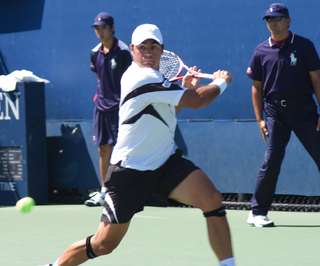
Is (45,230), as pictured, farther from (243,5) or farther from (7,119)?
(243,5)

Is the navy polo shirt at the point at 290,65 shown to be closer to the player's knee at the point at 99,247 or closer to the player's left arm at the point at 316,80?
the player's left arm at the point at 316,80

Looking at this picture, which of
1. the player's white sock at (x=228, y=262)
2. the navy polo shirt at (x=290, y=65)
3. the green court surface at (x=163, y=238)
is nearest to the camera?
the player's white sock at (x=228, y=262)

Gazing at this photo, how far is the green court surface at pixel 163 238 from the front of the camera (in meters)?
4.01

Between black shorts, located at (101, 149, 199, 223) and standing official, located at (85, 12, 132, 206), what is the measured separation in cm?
323

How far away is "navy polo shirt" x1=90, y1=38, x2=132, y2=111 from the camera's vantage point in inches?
255

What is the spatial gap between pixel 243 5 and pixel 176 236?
2.79 m

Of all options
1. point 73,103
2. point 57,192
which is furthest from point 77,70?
point 57,192

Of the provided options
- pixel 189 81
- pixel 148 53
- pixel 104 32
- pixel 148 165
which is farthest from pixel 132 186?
pixel 104 32

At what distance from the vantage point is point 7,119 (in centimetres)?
701

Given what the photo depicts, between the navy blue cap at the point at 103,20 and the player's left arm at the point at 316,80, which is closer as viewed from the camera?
the player's left arm at the point at 316,80

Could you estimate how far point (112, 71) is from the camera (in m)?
6.52

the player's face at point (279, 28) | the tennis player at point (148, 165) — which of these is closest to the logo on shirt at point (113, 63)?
the player's face at point (279, 28)

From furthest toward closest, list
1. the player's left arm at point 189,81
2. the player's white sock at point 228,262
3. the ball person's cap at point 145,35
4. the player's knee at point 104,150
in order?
the player's knee at point 104,150, the player's left arm at point 189,81, the ball person's cap at point 145,35, the player's white sock at point 228,262

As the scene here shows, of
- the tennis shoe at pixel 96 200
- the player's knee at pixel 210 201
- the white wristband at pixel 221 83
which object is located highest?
the white wristband at pixel 221 83
